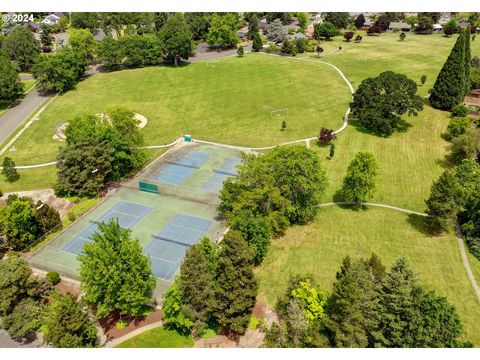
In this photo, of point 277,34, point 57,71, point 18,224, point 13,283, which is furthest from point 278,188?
point 277,34

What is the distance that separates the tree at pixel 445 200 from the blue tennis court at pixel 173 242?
2952 centimetres

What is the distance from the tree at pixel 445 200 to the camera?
4638 cm

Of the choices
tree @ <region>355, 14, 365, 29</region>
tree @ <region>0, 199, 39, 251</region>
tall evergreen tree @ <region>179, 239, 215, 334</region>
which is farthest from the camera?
tree @ <region>355, 14, 365, 29</region>

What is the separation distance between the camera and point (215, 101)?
92625mm

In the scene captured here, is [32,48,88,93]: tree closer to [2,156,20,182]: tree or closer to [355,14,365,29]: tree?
[2,156,20,182]: tree

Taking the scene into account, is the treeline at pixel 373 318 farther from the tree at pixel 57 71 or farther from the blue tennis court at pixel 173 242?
the tree at pixel 57 71

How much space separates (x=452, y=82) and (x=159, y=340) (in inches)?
3159

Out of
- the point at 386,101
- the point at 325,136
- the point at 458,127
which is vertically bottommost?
the point at 325,136

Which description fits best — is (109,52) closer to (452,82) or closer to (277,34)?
(277,34)

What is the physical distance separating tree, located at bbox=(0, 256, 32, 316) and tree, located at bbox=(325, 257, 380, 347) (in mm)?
29683

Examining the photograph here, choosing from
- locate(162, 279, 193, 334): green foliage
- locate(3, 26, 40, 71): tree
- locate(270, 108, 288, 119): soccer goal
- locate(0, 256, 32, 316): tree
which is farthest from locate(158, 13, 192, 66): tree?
locate(162, 279, 193, 334): green foliage

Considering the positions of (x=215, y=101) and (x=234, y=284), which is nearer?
(x=234, y=284)

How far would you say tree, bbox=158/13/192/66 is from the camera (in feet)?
372

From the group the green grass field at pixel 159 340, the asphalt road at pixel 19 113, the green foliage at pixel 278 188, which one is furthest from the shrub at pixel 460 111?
the asphalt road at pixel 19 113
